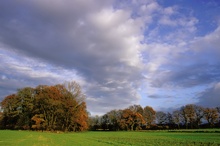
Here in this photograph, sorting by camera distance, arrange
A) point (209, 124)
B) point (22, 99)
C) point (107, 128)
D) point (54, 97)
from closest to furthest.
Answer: point (54, 97) < point (22, 99) < point (209, 124) < point (107, 128)

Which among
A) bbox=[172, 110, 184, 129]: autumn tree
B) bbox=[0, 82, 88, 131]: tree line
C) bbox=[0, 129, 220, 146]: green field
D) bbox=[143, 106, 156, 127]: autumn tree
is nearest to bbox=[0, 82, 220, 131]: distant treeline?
bbox=[0, 82, 88, 131]: tree line

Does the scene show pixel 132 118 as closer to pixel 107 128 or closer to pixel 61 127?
pixel 107 128

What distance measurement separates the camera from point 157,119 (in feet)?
502

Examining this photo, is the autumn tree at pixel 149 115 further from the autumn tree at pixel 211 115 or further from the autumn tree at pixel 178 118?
the autumn tree at pixel 211 115

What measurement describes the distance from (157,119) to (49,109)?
298 feet

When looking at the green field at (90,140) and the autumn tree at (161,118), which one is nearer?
the green field at (90,140)

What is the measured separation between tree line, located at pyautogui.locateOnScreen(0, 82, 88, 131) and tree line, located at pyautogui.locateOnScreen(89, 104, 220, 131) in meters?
46.2

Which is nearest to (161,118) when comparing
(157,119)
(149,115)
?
(157,119)

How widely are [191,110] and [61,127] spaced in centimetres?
8330

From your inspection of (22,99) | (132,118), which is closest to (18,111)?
(22,99)

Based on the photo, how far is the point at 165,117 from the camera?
495 ft

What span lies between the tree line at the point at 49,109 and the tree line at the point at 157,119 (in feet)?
152

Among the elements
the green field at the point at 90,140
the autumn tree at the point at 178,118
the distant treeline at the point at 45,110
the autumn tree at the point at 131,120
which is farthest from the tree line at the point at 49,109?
the autumn tree at the point at 178,118

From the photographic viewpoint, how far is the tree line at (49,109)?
280ft
